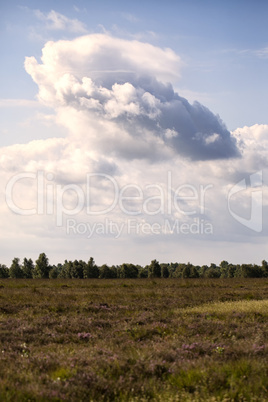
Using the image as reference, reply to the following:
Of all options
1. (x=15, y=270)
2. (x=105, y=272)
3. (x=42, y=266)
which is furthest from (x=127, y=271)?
(x=15, y=270)

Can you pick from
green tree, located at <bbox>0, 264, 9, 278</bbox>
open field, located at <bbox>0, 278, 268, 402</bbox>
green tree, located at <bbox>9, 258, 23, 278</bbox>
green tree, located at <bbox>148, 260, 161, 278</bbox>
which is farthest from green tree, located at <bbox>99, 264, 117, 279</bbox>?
open field, located at <bbox>0, 278, 268, 402</bbox>

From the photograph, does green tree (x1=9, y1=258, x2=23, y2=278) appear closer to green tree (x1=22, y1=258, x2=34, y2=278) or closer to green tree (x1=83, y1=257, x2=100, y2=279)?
green tree (x1=22, y1=258, x2=34, y2=278)

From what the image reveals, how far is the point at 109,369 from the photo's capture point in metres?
7.87

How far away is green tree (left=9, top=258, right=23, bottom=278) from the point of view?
89.6 meters

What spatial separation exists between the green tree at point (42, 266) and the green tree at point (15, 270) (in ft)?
29.5

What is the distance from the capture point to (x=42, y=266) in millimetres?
82375

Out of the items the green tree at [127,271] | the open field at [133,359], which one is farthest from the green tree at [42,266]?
the open field at [133,359]

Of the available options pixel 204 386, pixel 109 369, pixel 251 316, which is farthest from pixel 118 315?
pixel 204 386

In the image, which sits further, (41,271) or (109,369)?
(41,271)

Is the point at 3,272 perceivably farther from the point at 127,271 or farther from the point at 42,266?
the point at 127,271

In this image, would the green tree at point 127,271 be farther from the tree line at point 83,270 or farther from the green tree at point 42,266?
the green tree at point 42,266

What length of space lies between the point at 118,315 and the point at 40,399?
36.4 ft

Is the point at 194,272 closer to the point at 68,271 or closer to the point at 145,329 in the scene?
the point at 68,271

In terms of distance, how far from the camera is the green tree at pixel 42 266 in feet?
269
